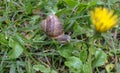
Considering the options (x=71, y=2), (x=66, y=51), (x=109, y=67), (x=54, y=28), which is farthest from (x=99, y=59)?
(x=71, y=2)

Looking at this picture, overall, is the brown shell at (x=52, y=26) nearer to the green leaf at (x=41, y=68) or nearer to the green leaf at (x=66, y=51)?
the green leaf at (x=66, y=51)

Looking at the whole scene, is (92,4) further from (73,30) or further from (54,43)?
(54,43)

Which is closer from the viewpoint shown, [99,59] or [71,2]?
[99,59]

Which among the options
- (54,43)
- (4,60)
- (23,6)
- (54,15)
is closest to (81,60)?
(54,43)

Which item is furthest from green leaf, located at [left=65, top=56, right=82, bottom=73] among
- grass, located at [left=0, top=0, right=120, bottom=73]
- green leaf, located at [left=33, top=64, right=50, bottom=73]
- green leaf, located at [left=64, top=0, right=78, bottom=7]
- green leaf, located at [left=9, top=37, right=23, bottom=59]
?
green leaf, located at [left=64, top=0, right=78, bottom=7]

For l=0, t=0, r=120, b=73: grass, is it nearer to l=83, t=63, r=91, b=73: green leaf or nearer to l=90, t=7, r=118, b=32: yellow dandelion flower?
l=83, t=63, r=91, b=73: green leaf

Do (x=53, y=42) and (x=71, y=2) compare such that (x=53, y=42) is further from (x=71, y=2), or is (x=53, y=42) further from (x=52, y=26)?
(x=71, y=2)
